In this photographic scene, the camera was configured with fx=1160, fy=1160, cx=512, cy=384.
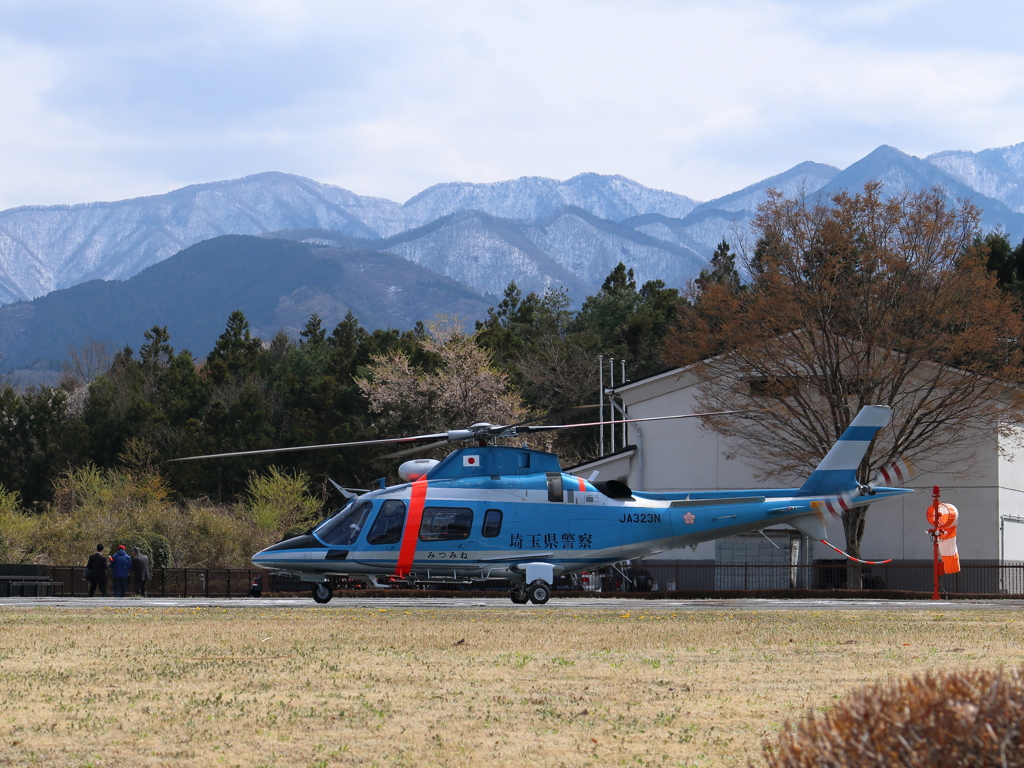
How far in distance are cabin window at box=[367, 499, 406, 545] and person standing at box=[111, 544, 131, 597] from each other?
1105 cm

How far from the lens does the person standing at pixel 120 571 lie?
31000 millimetres

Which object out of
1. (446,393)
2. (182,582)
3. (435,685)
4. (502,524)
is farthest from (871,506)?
(435,685)

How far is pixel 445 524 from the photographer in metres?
23.2

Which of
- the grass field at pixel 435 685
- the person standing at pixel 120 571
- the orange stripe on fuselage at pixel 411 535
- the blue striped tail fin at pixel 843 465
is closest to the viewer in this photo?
the grass field at pixel 435 685

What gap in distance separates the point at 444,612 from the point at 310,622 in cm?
403

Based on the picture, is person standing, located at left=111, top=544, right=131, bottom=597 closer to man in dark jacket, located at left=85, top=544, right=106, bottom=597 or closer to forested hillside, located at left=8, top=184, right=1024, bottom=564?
man in dark jacket, located at left=85, top=544, right=106, bottom=597

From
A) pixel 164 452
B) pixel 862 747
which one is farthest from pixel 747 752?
pixel 164 452

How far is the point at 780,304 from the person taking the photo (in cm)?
3772

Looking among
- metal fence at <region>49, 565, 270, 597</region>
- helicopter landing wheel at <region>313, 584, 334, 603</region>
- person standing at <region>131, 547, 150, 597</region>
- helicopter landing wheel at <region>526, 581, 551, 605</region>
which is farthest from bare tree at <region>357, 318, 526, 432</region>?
helicopter landing wheel at <region>526, 581, 551, 605</region>

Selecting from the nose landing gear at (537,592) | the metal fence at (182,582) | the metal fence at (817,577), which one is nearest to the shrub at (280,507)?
the metal fence at (182,582)

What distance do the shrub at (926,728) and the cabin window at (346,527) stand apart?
19475mm

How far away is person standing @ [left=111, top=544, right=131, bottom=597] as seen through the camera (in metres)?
31.0

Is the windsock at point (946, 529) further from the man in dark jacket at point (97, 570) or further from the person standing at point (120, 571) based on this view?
the man in dark jacket at point (97, 570)

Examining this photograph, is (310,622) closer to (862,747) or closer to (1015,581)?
(862,747)
